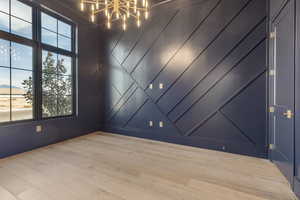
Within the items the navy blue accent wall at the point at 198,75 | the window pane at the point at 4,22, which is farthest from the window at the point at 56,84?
the navy blue accent wall at the point at 198,75

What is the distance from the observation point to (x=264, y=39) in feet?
8.24

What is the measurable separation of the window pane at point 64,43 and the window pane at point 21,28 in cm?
60

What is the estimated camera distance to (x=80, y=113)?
12.6 feet

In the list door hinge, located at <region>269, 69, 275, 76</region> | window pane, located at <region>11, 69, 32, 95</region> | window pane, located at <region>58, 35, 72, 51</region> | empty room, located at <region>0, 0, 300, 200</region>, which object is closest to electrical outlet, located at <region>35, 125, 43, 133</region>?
empty room, located at <region>0, 0, 300, 200</region>

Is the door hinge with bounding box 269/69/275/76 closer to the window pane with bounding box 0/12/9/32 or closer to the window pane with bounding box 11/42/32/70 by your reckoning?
the window pane with bounding box 11/42/32/70

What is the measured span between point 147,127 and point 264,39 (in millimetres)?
2972

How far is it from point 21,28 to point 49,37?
0.50 m

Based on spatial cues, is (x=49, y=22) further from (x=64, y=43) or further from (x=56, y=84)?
(x=56, y=84)

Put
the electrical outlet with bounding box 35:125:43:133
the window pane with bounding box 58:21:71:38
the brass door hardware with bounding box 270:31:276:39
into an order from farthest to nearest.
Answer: the window pane with bounding box 58:21:71:38 → the electrical outlet with bounding box 35:125:43:133 → the brass door hardware with bounding box 270:31:276:39

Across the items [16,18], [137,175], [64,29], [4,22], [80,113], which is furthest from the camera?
[80,113]

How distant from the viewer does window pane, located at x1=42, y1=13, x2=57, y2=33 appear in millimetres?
3088

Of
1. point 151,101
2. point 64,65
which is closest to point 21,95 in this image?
point 64,65

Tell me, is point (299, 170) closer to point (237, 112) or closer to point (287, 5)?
point (237, 112)

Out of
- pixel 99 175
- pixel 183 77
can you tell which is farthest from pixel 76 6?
pixel 99 175
